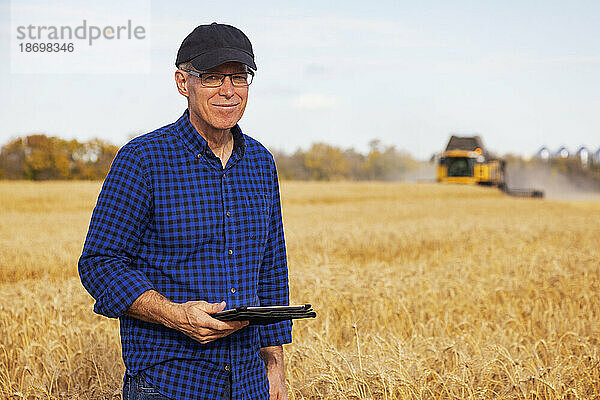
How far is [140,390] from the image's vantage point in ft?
7.97

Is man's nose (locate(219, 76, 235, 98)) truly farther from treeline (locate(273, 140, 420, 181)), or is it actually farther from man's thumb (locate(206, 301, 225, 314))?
treeline (locate(273, 140, 420, 181))

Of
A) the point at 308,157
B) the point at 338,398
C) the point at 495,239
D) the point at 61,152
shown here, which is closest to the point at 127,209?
the point at 338,398

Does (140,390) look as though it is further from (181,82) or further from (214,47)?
(214,47)

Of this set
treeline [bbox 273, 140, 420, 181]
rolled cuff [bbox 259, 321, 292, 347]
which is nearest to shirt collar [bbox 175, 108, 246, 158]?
rolled cuff [bbox 259, 321, 292, 347]

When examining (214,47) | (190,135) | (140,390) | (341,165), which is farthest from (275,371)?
(341,165)

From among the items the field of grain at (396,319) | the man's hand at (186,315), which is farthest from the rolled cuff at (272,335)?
the field of grain at (396,319)

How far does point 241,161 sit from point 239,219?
0.75 ft

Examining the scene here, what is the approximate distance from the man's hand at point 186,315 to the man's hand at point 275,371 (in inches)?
20.2

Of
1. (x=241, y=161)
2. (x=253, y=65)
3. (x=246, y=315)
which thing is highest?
(x=253, y=65)

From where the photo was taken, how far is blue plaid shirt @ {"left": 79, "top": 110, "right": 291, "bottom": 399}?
91.2 inches

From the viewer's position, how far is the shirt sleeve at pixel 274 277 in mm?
2764

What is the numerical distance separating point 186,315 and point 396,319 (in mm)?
5083

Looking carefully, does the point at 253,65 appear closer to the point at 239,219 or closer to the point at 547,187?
the point at 239,219

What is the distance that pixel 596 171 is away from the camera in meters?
79.1
